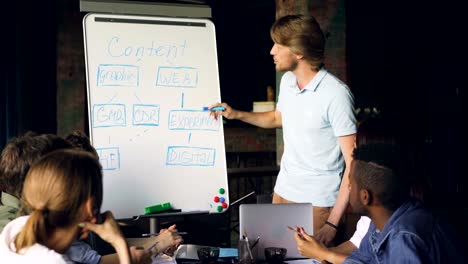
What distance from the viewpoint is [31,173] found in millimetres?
1817

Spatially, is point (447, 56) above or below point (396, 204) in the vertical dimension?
above

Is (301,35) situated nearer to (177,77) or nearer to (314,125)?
(314,125)

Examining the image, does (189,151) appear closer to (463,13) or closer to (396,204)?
(396,204)

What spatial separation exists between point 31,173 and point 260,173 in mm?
3894

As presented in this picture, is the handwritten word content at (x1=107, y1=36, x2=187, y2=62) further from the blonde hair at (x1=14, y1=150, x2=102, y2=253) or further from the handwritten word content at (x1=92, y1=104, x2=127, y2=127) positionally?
the blonde hair at (x1=14, y1=150, x2=102, y2=253)

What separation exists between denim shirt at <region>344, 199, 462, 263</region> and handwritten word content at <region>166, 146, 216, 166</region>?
1.40 m

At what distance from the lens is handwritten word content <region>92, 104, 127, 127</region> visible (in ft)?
10.2

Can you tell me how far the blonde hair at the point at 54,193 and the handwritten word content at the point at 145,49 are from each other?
4.69ft

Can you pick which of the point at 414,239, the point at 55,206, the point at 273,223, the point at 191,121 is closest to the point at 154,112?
the point at 191,121

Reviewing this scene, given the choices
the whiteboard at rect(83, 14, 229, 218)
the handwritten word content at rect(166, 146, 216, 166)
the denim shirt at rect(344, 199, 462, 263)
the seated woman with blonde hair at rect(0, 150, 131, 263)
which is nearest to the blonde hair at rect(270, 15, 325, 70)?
the whiteboard at rect(83, 14, 229, 218)

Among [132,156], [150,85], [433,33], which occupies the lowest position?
[132,156]

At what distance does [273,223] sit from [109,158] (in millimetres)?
968

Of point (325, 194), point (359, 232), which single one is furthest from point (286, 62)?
point (359, 232)

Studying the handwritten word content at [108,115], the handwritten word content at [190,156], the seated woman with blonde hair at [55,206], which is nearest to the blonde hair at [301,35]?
the handwritten word content at [190,156]
